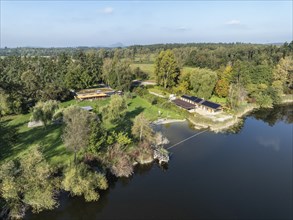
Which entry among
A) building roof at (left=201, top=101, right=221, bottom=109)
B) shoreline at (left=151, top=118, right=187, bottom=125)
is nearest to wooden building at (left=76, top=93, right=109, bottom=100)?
shoreline at (left=151, top=118, right=187, bottom=125)

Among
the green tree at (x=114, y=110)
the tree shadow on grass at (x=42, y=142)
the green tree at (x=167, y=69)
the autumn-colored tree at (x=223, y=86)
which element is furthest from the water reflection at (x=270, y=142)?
the green tree at (x=167, y=69)

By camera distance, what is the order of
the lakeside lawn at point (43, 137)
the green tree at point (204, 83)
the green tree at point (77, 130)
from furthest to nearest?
the green tree at point (204, 83), the lakeside lawn at point (43, 137), the green tree at point (77, 130)

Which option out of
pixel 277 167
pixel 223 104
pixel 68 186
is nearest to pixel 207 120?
pixel 223 104

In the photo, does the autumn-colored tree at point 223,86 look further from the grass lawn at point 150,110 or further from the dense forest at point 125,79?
the grass lawn at point 150,110

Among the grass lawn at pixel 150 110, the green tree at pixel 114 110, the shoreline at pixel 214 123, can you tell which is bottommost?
the shoreline at pixel 214 123

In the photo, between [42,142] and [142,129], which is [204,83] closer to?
[142,129]
